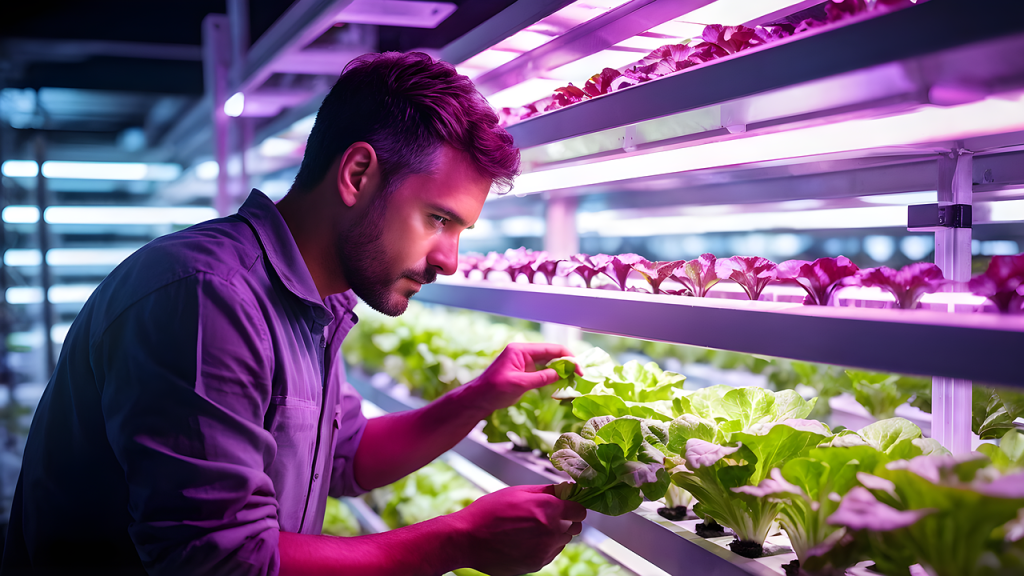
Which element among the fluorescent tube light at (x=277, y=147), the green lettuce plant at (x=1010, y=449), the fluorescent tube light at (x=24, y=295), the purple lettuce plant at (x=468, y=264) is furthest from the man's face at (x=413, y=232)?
the fluorescent tube light at (x=24, y=295)

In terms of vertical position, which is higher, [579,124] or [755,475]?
[579,124]

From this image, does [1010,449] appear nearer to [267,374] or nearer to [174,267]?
[267,374]

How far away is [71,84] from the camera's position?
5.11 meters

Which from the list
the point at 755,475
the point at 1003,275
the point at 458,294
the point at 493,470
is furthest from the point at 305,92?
the point at 1003,275

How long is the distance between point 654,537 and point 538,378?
0.52m

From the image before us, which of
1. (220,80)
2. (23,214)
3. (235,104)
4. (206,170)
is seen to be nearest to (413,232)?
(235,104)

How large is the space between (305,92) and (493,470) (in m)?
2.40

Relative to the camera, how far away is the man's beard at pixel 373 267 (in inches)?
50.5

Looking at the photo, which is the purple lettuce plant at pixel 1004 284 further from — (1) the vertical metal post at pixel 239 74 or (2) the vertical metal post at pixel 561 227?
(1) the vertical metal post at pixel 239 74

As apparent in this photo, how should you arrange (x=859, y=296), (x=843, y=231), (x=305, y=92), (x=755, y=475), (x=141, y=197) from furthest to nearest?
(x=141, y=197) < (x=305, y=92) < (x=843, y=231) < (x=755, y=475) < (x=859, y=296)

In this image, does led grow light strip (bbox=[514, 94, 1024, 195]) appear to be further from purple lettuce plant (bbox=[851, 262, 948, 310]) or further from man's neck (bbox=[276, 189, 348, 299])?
man's neck (bbox=[276, 189, 348, 299])

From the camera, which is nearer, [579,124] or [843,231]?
[579,124]

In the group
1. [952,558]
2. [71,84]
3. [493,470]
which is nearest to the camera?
[952,558]

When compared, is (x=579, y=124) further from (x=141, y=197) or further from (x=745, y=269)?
(x=141, y=197)
